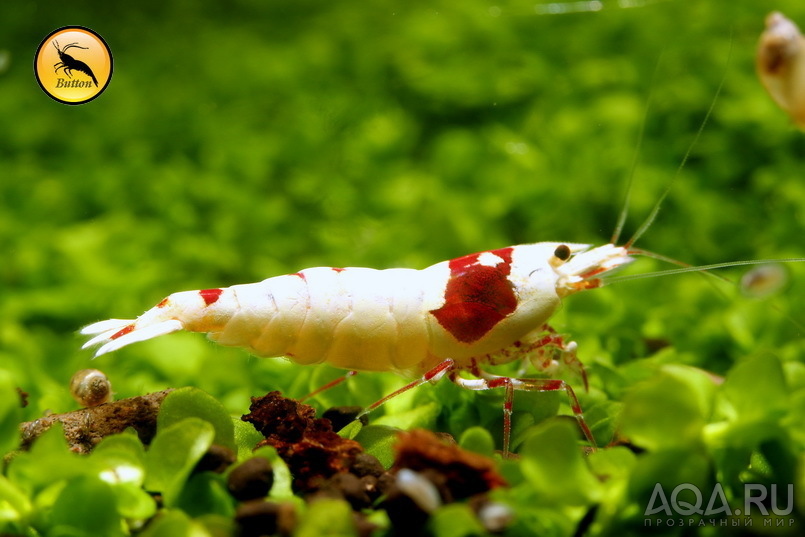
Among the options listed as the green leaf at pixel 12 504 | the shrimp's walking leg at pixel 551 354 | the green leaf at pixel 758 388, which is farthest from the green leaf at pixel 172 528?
the shrimp's walking leg at pixel 551 354

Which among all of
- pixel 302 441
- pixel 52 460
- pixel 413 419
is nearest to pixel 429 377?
pixel 413 419

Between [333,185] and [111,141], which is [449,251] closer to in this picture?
[333,185]

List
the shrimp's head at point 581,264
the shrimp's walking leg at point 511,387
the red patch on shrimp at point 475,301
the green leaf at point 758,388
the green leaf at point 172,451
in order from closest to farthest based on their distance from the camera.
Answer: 1. the green leaf at point 758,388
2. the green leaf at point 172,451
3. the shrimp's walking leg at point 511,387
4. the red patch on shrimp at point 475,301
5. the shrimp's head at point 581,264

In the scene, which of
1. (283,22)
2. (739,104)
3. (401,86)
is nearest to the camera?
(739,104)

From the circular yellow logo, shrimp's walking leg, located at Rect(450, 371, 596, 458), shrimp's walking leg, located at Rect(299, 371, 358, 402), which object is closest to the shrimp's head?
shrimp's walking leg, located at Rect(450, 371, 596, 458)

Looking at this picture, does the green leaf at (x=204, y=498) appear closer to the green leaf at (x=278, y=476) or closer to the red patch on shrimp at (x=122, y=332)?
the green leaf at (x=278, y=476)

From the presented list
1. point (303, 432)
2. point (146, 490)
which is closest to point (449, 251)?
point (303, 432)

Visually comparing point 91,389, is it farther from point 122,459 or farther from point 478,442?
point 478,442
